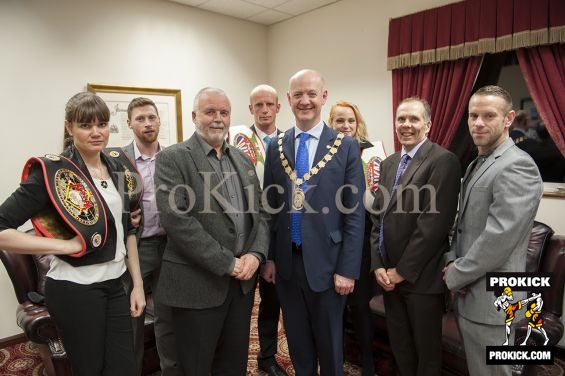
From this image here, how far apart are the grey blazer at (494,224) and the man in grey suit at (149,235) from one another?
1.47m

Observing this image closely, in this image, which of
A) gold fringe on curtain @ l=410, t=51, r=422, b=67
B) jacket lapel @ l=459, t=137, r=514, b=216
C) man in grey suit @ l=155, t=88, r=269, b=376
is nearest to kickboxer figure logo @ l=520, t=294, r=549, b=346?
jacket lapel @ l=459, t=137, r=514, b=216

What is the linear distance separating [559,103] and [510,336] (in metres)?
1.88

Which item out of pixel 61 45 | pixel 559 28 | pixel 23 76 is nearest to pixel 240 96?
pixel 61 45

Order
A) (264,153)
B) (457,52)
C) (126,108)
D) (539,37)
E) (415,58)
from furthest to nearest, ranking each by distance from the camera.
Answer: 1. (126,108)
2. (415,58)
3. (457,52)
4. (539,37)
5. (264,153)

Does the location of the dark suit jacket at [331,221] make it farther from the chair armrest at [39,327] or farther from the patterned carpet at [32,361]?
the chair armrest at [39,327]

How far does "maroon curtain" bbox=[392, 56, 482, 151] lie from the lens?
3.08 metres

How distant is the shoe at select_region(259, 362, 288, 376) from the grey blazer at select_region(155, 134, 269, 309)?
1.00 m

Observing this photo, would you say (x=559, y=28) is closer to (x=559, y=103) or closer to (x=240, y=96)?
(x=559, y=103)

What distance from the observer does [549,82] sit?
267 cm

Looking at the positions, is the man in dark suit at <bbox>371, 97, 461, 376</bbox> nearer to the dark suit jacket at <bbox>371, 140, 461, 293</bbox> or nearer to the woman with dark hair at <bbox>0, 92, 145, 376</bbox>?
the dark suit jacket at <bbox>371, 140, 461, 293</bbox>

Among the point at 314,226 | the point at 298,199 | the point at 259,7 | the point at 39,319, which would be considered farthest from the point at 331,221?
the point at 259,7

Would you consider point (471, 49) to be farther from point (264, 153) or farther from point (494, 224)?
point (494, 224)

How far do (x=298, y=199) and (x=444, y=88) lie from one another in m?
2.13

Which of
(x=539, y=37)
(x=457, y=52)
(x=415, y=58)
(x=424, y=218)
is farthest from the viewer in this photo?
(x=415, y=58)
